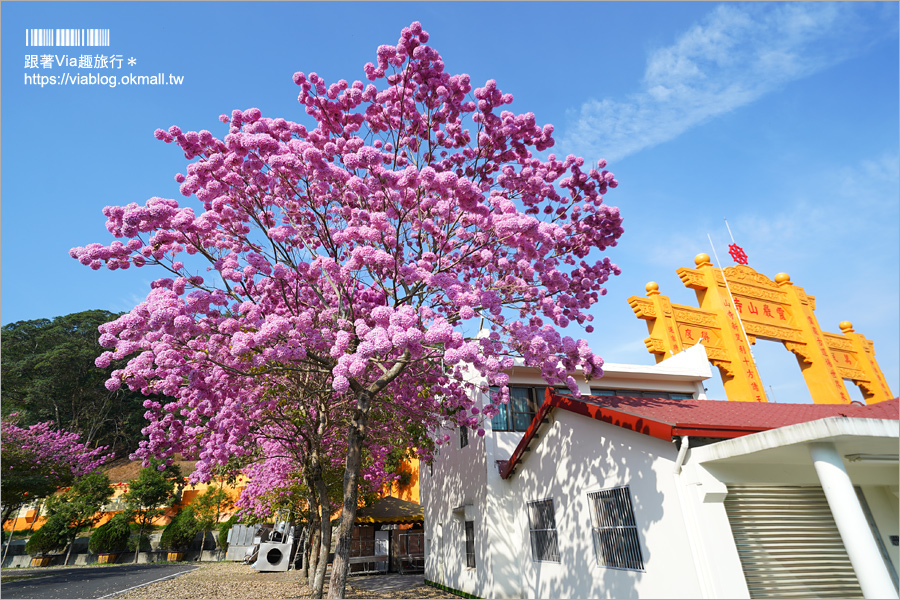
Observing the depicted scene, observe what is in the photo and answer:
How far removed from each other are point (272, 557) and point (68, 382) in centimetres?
3521

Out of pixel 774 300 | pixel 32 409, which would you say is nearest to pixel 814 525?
pixel 774 300

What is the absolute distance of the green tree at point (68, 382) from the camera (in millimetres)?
41250

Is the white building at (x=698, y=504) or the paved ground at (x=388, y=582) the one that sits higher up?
the white building at (x=698, y=504)

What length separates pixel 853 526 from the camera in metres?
4.99

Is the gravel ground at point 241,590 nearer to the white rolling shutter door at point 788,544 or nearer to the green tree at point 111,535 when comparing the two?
the white rolling shutter door at point 788,544

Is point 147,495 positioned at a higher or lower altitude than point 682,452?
higher

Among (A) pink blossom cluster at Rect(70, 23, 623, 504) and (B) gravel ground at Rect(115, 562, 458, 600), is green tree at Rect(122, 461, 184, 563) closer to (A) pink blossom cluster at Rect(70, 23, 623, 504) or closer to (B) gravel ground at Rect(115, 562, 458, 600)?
(B) gravel ground at Rect(115, 562, 458, 600)

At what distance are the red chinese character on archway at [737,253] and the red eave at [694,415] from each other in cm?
1063

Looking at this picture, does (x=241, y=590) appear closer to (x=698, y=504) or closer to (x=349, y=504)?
(x=349, y=504)

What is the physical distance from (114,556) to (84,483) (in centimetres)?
504

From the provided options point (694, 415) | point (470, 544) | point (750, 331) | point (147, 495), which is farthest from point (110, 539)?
point (750, 331)

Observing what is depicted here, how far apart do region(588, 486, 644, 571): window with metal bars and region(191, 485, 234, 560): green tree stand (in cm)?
2994

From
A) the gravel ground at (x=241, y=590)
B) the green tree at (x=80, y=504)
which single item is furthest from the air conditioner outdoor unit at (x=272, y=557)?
the green tree at (x=80, y=504)

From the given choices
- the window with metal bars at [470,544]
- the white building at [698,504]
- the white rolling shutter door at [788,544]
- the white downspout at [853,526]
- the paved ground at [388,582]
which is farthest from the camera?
the paved ground at [388,582]
